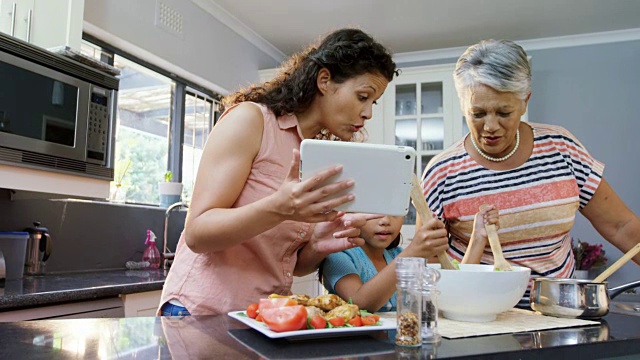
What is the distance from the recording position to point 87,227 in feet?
8.55

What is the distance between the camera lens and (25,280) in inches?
83.3

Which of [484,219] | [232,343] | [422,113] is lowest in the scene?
[232,343]

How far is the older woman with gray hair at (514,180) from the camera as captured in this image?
1.47 metres

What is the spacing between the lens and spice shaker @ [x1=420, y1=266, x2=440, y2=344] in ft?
2.90

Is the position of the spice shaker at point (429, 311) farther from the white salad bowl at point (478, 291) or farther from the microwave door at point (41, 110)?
the microwave door at point (41, 110)

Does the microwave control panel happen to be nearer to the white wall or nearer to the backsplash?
the backsplash

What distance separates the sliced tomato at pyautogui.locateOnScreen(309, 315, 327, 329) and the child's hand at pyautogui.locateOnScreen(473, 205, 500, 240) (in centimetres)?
66

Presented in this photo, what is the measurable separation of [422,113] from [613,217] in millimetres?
2674

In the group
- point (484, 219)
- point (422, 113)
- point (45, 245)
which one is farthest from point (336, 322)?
point (422, 113)

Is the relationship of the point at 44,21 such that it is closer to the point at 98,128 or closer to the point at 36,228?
the point at 98,128

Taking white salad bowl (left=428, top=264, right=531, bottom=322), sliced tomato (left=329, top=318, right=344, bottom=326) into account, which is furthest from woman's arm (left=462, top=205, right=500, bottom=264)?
sliced tomato (left=329, top=318, right=344, bottom=326)

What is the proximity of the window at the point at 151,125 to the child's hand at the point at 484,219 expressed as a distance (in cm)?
215

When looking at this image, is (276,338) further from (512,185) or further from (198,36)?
(198,36)

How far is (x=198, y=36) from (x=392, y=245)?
2361 mm
